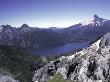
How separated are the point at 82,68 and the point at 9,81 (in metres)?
88.8

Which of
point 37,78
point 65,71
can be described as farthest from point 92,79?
point 37,78

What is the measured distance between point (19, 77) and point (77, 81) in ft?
382

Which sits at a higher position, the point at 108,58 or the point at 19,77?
the point at 108,58

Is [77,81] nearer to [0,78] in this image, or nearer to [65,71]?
[65,71]

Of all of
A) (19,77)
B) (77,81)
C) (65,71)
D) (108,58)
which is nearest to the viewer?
(108,58)

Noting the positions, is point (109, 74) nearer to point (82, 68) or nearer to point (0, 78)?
point (82, 68)

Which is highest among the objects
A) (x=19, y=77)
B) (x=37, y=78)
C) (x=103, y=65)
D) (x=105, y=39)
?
(x=105, y=39)

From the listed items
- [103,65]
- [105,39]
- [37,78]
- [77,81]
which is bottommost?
[37,78]

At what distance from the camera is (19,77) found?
566ft

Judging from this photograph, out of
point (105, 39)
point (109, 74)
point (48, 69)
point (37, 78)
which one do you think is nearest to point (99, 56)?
point (109, 74)

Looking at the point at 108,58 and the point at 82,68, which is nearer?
the point at 108,58

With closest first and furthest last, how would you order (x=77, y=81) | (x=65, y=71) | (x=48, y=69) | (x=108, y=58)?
1. (x=108, y=58)
2. (x=77, y=81)
3. (x=65, y=71)
4. (x=48, y=69)

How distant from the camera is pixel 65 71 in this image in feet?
260

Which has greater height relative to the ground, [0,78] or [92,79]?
[92,79]
